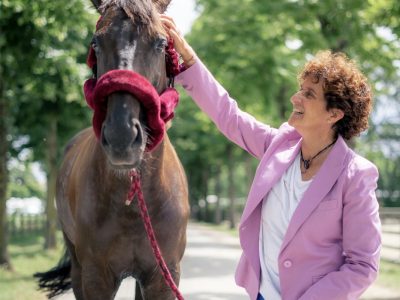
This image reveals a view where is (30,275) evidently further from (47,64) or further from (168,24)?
(168,24)

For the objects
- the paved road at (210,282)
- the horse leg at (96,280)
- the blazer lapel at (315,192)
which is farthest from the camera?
the paved road at (210,282)

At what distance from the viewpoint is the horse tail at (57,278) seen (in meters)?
6.84

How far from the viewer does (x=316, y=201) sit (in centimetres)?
276

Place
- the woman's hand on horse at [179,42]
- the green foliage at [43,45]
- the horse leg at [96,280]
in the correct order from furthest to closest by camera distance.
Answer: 1. the green foliage at [43,45]
2. the horse leg at [96,280]
3. the woman's hand on horse at [179,42]

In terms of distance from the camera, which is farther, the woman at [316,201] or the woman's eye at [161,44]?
the woman's eye at [161,44]

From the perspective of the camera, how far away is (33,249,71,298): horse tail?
6840 millimetres

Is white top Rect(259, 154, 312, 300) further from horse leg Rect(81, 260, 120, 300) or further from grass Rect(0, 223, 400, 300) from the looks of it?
grass Rect(0, 223, 400, 300)

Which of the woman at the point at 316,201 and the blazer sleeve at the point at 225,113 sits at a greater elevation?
the blazer sleeve at the point at 225,113

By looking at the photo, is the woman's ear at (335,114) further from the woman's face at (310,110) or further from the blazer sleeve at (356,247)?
the blazer sleeve at (356,247)

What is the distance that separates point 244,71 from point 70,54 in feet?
19.2

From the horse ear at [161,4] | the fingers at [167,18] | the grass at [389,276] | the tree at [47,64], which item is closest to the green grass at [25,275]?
the tree at [47,64]

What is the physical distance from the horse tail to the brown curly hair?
4.59 m

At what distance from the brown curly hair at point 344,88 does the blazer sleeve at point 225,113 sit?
0.51 m

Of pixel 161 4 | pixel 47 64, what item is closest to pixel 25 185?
pixel 47 64
